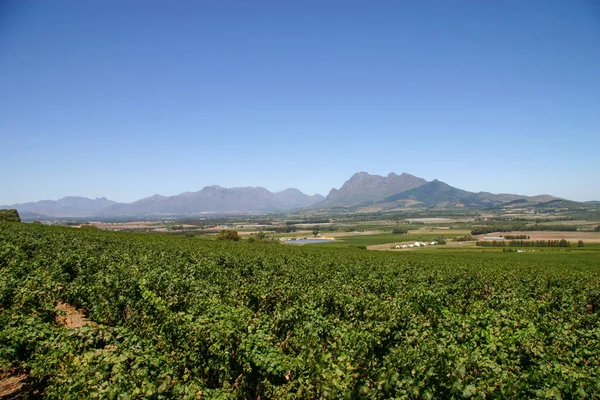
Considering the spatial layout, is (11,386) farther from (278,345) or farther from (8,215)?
(8,215)

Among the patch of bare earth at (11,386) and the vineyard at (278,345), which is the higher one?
the vineyard at (278,345)

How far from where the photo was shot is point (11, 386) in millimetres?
9219

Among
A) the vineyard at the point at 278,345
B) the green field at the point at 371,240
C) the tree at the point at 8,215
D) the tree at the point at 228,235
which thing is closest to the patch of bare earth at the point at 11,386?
the vineyard at the point at 278,345

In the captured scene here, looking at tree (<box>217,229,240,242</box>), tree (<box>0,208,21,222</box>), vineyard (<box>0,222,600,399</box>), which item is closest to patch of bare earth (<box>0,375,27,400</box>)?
vineyard (<box>0,222,600,399</box>)

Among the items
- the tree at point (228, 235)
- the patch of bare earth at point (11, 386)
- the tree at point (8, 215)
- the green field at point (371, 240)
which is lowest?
the green field at point (371, 240)

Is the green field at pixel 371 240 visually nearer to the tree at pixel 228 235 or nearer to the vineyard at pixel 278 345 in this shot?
the tree at pixel 228 235

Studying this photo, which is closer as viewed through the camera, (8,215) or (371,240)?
(8,215)

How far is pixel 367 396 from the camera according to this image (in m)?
5.86

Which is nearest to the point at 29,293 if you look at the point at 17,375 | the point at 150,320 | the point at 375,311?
the point at 17,375

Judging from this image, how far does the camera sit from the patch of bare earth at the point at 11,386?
8789 millimetres

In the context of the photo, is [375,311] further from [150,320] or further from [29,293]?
[29,293]

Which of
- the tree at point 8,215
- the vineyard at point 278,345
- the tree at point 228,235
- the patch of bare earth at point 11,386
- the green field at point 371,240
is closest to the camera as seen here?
the vineyard at point 278,345

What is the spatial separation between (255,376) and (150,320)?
5.36 m

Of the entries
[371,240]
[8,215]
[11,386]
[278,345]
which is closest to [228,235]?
[371,240]
